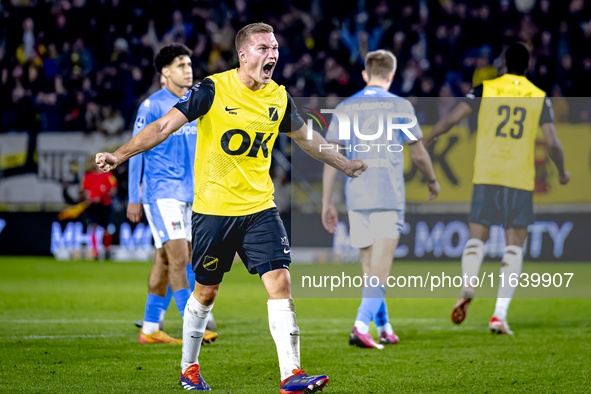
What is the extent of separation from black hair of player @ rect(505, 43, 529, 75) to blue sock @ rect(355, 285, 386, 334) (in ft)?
8.88

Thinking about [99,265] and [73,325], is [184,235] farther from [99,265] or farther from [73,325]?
[99,265]

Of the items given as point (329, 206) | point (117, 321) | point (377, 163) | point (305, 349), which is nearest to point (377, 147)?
point (377, 163)

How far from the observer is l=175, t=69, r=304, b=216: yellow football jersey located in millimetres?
4078

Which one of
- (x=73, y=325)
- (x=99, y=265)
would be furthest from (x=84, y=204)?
(x=73, y=325)

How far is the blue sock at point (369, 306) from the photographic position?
5.78m

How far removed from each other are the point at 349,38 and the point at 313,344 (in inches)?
475

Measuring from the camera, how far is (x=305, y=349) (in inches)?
225

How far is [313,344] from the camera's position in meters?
5.97

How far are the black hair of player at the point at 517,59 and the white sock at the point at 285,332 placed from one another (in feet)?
13.4

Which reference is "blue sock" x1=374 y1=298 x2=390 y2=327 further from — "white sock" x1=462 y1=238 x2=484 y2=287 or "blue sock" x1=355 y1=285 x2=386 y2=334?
"white sock" x1=462 y1=238 x2=484 y2=287

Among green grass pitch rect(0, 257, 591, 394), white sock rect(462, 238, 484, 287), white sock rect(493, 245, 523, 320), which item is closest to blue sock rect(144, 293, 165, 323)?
green grass pitch rect(0, 257, 591, 394)

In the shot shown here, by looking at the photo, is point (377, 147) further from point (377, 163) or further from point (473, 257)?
point (473, 257)

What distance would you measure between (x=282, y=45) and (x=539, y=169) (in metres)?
6.95

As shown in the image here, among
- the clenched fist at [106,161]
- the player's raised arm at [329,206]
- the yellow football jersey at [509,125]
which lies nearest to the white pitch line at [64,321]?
the player's raised arm at [329,206]
